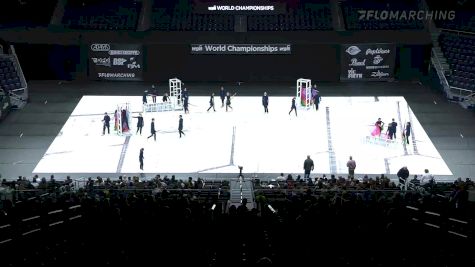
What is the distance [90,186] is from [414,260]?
45.6ft

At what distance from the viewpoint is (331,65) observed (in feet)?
161

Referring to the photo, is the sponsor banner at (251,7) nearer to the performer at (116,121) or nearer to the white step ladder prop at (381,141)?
the performer at (116,121)

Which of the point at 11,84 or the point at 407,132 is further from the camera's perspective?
the point at 11,84

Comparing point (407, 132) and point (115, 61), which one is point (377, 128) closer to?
point (407, 132)

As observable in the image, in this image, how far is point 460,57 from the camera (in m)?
47.6

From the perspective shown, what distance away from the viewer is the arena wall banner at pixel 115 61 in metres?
48.3

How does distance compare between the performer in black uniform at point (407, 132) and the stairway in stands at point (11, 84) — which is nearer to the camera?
the performer in black uniform at point (407, 132)

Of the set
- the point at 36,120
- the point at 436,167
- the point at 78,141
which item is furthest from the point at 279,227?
the point at 36,120

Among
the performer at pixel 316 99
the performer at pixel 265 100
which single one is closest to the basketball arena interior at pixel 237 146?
the performer at pixel 265 100

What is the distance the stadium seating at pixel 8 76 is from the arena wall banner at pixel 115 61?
199 inches

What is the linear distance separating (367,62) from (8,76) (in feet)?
75.6

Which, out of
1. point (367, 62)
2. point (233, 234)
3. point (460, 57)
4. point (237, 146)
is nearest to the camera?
point (233, 234)

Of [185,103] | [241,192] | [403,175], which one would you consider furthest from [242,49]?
[241,192]

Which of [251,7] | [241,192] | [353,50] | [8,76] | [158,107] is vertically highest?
[251,7]
